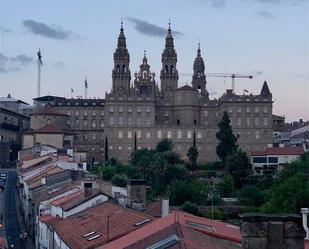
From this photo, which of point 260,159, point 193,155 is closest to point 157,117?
point 193,155

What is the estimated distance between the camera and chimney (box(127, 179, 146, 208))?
35.3 meters

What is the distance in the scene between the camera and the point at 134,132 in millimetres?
116812

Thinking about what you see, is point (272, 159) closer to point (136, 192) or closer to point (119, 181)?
point (119, 181)

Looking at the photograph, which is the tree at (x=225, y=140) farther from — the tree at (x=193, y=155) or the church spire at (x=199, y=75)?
the church spire at (x=199, y=75)

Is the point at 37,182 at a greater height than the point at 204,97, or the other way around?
the point at 204,97

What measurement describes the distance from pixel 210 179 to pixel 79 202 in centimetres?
5905

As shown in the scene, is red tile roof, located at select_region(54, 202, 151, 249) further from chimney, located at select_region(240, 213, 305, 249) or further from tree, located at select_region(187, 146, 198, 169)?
tree, located at select_region(187, 146, 198, 169)

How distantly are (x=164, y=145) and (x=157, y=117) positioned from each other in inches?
548

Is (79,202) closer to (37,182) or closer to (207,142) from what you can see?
(37,182)

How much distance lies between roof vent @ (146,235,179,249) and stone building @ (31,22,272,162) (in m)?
96.2

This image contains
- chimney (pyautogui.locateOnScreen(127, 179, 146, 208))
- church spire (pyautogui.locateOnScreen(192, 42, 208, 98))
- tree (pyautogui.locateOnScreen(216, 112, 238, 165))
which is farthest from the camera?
church spire (pyautogui.locateOnScreen(192, 42, 208, 98))

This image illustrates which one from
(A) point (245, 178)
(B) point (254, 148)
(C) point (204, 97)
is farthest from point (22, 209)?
(C) point (204, 97)

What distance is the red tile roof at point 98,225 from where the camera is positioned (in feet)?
79.4

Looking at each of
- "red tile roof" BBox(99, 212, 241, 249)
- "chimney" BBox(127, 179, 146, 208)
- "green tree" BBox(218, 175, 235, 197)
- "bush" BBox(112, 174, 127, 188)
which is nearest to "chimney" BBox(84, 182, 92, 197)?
"chimney" BBox(127, 179, 146, 208)
